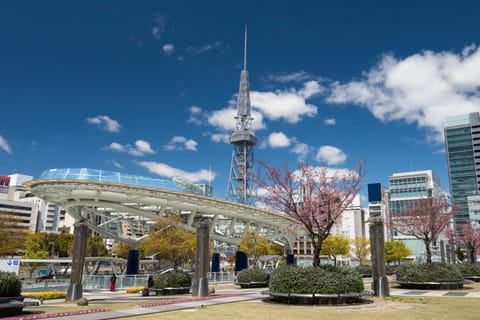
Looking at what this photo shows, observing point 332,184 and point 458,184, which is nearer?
point 332,184

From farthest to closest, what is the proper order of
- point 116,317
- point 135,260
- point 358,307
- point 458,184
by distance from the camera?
point 458,184 → point 135,260 → point 358,307 → point 116,317

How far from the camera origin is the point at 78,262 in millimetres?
20250

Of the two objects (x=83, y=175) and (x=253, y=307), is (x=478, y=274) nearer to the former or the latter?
(x=253, y=307)

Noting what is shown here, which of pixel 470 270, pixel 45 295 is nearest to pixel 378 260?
pixel 470 270

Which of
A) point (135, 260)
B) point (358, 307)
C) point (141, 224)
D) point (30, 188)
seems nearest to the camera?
point (358, 307)

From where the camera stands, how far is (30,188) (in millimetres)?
36375

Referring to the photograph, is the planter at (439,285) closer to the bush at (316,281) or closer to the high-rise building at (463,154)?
the bush at (316,281)

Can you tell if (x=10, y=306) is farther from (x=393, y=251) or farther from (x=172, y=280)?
(x=393, y=251)

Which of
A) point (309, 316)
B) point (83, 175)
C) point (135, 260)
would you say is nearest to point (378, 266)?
point (309, 316)

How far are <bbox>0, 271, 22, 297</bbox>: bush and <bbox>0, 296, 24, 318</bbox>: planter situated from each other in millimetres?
213

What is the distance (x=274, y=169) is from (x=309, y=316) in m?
10.1

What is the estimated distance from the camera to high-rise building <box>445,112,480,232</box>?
16900 cm

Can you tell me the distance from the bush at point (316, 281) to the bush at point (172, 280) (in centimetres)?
946

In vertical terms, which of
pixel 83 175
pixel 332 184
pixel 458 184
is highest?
pixel 458 184
